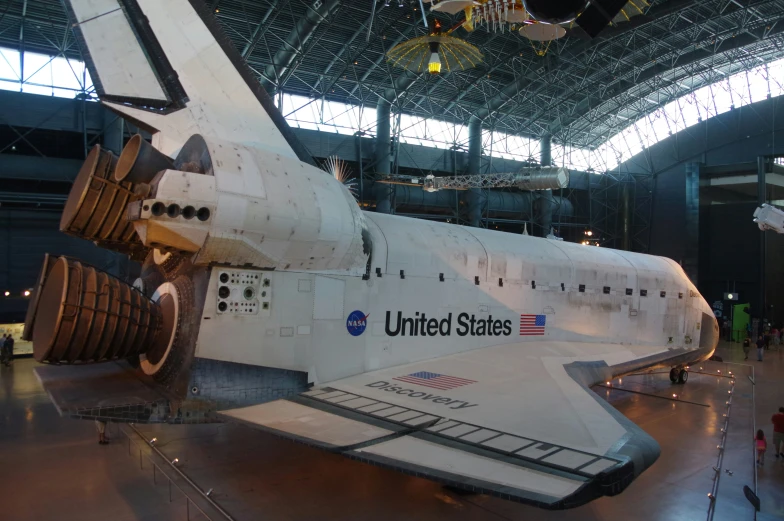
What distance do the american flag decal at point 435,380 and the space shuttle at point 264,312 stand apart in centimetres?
2

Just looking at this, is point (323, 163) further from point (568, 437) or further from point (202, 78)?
Result: point (568, 437)

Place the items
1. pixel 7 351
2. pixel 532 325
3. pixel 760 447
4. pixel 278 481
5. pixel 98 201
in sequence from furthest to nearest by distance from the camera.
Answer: pixel 7 351 < pixel 532 325 < pixel 760 447 < pixel 278 481 < pixel 98 201

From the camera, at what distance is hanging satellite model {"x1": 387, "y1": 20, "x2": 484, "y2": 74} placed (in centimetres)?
1299

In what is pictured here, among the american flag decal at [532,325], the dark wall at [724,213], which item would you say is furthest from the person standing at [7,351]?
the dark wall at [724,213]

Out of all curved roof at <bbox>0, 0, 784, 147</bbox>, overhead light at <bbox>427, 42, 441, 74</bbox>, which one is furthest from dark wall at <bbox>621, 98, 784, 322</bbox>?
overhead light at <bbox>427, 42, 441, 74</bbox>

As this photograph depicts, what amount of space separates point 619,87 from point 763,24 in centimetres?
586

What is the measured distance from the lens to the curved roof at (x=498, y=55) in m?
14.9

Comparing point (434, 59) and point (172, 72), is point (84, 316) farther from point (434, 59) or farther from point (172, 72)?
point (434, 59)

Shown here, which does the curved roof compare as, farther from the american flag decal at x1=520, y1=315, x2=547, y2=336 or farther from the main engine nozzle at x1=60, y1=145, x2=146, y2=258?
the american flag decal at x1=520, y1=315, x2=547, y2=336

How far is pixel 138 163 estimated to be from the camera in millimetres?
4277

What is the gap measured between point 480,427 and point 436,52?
1130cm

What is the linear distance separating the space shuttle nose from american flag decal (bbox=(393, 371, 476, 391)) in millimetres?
3088

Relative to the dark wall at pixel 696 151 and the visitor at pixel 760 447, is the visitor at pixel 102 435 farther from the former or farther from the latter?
the dark wall at pixel 696 151

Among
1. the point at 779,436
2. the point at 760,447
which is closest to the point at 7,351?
the point at 760,447
